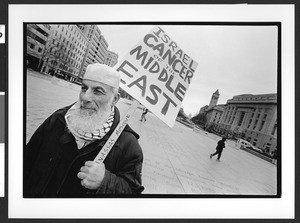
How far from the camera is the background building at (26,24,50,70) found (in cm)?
207

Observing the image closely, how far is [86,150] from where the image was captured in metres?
1.98

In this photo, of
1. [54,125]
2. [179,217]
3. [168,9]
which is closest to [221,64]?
[168,9]

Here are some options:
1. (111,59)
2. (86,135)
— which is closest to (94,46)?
(111,59)

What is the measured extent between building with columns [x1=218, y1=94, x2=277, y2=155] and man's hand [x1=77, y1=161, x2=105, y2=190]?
3.99 ft

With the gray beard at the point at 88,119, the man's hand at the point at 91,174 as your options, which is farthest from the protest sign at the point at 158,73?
the man's hand at the point at 91,174

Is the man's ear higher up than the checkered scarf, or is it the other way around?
the man's ear

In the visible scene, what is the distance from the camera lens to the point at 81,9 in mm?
2057

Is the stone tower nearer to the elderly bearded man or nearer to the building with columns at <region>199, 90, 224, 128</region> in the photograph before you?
the building with columns at <region>199, 90, 224, 128</region>

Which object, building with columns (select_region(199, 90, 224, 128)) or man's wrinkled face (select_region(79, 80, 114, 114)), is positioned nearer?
man's wrinkled face (select_region(79, 80, 114, 114))

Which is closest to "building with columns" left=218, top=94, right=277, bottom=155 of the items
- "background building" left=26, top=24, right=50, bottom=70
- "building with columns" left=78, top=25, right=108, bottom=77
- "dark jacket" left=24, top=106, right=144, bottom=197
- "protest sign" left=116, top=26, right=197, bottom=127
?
"protest sign" left=116, top=26, right=197, bottom=127

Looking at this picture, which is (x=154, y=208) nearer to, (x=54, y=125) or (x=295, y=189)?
(x=54, y=125)

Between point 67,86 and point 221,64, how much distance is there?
1.37 m

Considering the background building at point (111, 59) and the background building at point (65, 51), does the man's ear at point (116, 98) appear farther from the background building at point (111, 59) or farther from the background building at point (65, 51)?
the background building at point (65, 51)

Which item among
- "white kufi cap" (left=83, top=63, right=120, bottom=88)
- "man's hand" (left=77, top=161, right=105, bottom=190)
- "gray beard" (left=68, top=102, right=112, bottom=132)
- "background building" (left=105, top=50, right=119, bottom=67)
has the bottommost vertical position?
"man's hand" (left=77, top=161, right=105, bottom=190)
